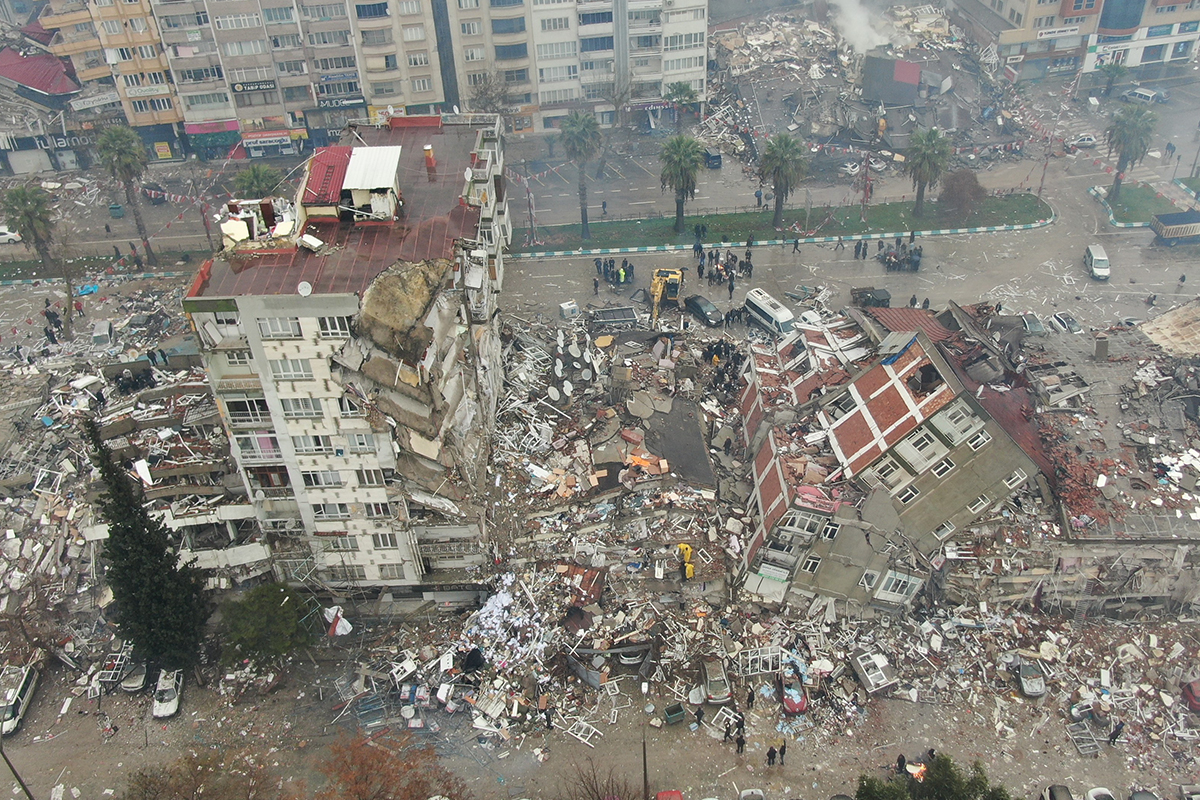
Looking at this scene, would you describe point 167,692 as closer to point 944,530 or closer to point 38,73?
point 944,530

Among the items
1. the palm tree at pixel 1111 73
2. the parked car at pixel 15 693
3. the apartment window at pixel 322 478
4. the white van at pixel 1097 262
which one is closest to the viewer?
the apartment window at pixel 322 478

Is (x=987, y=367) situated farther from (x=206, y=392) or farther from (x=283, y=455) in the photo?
(x=206, y=392)

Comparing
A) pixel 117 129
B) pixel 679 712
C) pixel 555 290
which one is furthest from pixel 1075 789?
pixel 117 129

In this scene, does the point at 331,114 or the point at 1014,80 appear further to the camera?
the point at 1014,80

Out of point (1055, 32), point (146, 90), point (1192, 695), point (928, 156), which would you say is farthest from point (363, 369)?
point (1055, 32)

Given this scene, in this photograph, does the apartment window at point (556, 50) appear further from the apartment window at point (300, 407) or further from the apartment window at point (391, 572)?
the apartment window at point (391, 572)

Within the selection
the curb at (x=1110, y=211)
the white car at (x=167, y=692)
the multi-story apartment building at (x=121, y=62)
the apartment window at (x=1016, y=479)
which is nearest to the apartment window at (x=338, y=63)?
the multi-story apartment building at (x=121, y=62)
